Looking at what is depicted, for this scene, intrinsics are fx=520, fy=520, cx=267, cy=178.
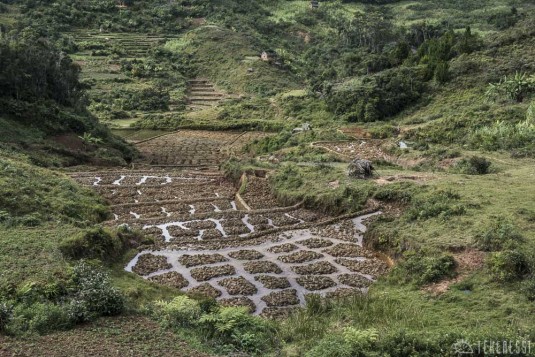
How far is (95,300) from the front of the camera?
43.3 feet

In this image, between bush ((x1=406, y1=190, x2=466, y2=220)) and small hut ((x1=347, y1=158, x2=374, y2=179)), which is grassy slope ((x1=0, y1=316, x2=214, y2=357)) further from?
small hut ((x1=347, y1=158, x2=374, y2=179))

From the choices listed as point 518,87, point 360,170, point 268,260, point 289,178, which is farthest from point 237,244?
point 518,87

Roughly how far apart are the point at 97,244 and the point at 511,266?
13733 mm

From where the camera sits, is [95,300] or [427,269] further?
[427,269]

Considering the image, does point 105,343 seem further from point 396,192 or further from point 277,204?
point 277,204

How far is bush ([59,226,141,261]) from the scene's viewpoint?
58.1 feet

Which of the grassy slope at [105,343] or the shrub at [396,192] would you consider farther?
the shrub at [396,192]

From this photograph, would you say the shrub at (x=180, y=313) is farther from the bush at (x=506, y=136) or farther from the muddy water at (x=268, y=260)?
the bush at (x=506, y=136)

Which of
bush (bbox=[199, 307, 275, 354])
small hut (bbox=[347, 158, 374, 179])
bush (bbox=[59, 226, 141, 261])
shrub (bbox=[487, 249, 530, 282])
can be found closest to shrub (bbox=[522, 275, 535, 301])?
shrub (bbox=[487, 249, 530, 282])

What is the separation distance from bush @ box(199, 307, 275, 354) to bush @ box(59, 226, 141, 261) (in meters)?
6.74

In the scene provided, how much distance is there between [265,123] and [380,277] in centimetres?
4603

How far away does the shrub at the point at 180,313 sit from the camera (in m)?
13.0

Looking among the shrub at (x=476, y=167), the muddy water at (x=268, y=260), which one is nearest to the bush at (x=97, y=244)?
the muddy water at (x=268, y=260)

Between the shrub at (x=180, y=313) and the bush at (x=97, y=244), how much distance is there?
5.60m
